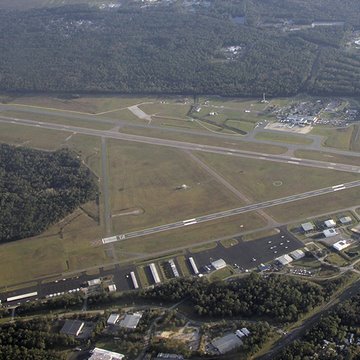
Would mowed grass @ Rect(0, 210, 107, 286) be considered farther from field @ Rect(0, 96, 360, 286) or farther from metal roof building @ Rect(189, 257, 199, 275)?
metal roof building @ Rect(189, 257, 199, 275)

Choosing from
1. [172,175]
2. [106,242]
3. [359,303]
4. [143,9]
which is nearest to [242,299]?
[359,303]

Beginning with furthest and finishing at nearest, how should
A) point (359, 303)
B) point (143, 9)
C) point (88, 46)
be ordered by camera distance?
point (143, 9) < point (88, 46) < point (359, 303)

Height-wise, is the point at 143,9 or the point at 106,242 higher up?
the point at 143,9

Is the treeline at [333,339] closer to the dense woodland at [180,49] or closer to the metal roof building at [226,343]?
the metal roof building at [226,343]

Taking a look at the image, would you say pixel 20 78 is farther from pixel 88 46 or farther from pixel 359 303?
pixel 359 303

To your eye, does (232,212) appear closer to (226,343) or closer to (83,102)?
(226,343)

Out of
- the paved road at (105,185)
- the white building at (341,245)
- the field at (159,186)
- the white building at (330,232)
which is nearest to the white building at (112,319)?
the field at (159,186)

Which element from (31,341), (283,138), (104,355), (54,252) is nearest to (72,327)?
(31,341)
